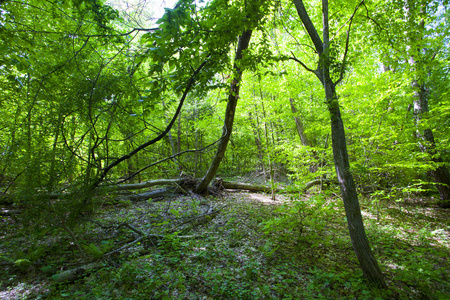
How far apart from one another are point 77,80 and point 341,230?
618cm

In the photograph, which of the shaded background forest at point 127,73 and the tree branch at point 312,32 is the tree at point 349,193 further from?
the shaded background forest at point 127,73

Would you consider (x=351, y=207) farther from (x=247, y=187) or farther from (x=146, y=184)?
(x=247, y=187)

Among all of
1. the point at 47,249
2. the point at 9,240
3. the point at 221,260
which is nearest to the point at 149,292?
the point at 221,260

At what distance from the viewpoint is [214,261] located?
3115 mm

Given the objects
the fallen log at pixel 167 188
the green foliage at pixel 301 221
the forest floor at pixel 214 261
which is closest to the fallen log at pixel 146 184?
the fallen log at pixel 167 188

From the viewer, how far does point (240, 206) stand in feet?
20.6

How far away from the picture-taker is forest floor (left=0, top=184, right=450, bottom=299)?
7.97 ft

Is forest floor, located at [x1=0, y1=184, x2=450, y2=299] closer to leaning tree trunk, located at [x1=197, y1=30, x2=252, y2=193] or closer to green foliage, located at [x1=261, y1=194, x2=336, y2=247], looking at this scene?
green foliage, located at [x1=261, y1=194, x2=336, y2=247]

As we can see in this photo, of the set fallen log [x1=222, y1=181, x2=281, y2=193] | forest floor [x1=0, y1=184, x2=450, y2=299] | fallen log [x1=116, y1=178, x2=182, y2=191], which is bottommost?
forest floor [x1=0, y1=184, x2=450, y2=299]

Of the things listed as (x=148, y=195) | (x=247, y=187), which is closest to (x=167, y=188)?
(x=148, y=195)

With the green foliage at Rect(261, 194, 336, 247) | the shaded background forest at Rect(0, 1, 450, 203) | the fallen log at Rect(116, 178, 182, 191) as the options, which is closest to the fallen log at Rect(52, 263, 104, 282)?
the shaded background forest at Rect(0, 1, 450, 203)

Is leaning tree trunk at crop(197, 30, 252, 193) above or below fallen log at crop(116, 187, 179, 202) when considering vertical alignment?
above

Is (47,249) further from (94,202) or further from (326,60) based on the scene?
(326,60)

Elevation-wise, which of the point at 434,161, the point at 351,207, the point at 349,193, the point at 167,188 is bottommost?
the point at 167,188
